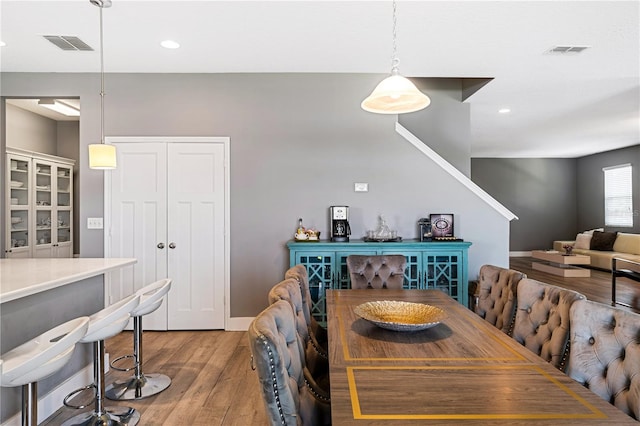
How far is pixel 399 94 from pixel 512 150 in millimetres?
8774

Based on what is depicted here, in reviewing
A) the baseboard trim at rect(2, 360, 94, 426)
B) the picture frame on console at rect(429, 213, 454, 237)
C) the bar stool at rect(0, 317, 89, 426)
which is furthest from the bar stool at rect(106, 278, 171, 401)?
the picture frame on console at rect(429, 213, 454, 237)

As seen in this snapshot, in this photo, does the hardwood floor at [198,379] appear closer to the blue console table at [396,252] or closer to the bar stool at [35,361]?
the bar stool at [35,361]

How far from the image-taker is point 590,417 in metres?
1.05

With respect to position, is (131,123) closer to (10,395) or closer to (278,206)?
(278,206)

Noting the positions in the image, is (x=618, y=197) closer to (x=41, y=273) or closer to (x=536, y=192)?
(x=536, y=192)

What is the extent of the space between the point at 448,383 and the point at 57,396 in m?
2.53

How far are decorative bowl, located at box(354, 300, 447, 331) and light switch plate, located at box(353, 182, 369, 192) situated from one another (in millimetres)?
2170

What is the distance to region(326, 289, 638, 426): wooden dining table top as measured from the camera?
1068 millimetres

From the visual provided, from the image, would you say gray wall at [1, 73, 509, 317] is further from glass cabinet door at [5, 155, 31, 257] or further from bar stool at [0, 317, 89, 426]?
bar stool at [0, 317, 89, 426]

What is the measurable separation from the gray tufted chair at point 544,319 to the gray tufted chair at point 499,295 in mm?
108

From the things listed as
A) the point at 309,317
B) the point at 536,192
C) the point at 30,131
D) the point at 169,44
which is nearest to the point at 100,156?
the point at 169,44

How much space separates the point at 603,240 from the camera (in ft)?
28.5

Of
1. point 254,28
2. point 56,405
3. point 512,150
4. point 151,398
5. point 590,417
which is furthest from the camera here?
point 512,150

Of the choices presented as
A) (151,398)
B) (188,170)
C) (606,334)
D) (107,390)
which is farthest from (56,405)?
(606,334)
